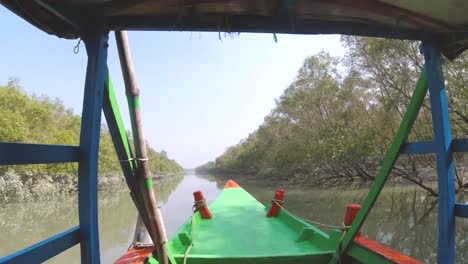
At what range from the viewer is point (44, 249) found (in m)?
1.31

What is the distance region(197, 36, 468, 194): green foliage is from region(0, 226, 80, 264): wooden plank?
428 inches

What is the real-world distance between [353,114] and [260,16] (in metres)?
19.4

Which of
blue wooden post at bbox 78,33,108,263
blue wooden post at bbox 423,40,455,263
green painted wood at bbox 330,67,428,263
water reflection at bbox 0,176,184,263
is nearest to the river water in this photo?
water reflection at bbox 0,176,184,263

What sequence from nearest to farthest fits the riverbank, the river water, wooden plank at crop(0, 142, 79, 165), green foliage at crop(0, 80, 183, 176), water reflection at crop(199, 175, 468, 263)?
1. wooden plank at crop(0, 142, 79, 165)
2. water reflection at crop(199, 175, 468, 263)
3. the river water
4. green foliage at crop(0, 80, 183, 176)
5. the riverbank

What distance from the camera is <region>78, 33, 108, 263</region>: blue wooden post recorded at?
1551 millimetres

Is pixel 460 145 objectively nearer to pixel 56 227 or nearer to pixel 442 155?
pixel 442 155

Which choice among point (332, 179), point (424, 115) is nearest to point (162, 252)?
point (424, 115)

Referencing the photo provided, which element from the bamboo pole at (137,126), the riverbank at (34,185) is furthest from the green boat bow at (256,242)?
the riverbank at (34,185)

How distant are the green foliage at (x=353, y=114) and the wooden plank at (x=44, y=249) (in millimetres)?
10863

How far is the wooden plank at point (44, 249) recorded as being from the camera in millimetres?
1181

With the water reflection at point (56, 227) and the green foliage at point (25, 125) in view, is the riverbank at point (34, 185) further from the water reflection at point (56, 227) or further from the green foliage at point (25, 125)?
the water reflection at point (56, 227)

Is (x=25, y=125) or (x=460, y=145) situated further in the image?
(x=25, y=125)

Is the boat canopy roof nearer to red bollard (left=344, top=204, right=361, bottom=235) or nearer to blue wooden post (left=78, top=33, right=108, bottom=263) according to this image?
blue wooden post (left=78, top=33, right=108, bottom=263)

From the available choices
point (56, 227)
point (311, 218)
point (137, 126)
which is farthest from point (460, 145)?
point (56, 227)
